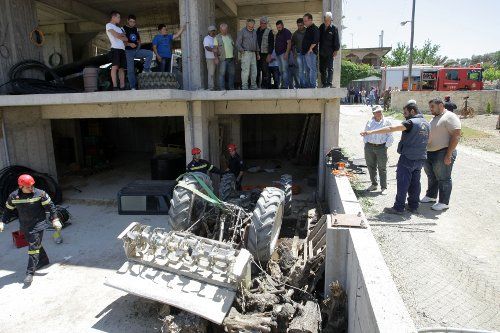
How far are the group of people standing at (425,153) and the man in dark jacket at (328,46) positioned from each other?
2258 mm

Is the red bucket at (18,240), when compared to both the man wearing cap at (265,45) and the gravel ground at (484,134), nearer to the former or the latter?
the man wearing cap at (265,45)

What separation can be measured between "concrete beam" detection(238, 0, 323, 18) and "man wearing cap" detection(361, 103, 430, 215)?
7.69 metres

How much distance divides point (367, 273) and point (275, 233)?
96.9 inches

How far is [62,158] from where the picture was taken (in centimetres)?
1547

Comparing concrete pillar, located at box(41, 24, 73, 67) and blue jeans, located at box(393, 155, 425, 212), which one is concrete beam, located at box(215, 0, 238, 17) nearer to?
concrete pillar, located at box(41, 24, 73, 67)

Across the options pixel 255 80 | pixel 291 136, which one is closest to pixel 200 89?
pixel 255 80

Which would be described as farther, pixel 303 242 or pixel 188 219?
pixel 303 242

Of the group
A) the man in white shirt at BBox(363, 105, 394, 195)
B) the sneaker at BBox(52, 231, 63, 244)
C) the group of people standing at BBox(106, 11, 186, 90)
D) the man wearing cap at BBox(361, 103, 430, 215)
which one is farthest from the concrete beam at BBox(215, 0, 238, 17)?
the sneaker at BBox(52, 231, 63, 244)

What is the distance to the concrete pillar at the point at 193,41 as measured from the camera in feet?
27.9

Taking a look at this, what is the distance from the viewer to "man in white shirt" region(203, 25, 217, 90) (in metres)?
8.47

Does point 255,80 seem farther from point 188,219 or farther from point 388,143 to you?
point 188,219

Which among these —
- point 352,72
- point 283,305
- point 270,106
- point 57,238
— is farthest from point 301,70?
point 352,72

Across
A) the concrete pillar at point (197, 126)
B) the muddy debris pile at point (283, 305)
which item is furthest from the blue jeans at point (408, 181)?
the concrete pillar at point (197, 126)

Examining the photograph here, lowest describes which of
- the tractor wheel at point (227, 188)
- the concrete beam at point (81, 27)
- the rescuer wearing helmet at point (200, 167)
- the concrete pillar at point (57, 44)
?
the tractor wheel at point (227, 188)
